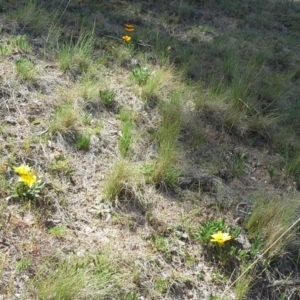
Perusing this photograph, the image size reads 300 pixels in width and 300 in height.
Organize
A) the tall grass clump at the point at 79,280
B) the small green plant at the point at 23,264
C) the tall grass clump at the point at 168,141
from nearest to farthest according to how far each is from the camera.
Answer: the tall grass clump at the point at 79,280, the small green plant at the point at 23,264, the tall grass clump at the point at 168,141

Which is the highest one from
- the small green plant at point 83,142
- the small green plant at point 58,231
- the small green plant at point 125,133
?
the small green plant at point 125,133

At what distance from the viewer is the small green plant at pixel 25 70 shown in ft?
13.5

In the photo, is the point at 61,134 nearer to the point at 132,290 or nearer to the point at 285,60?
the point at 132,290

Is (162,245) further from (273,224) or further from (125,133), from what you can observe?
(125,133)

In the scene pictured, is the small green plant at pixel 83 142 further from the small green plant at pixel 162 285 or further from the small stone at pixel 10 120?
the small green plant at pixel 162 285

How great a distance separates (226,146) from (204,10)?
3.80 metres

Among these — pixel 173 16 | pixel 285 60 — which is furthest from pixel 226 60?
pixel 173 16

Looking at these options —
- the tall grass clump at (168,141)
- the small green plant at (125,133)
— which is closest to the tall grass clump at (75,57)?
the small green plant at (125,133)

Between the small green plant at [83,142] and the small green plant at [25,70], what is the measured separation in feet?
2.72

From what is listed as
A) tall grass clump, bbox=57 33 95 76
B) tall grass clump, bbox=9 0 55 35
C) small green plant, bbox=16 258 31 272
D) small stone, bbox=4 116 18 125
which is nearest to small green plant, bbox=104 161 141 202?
small green plant, bbox=16 258 31 272

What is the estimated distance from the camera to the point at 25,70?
13.6 ft

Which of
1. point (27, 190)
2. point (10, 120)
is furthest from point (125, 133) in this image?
point (27, 190)

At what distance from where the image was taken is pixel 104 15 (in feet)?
19.6

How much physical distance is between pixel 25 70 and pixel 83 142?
3.28 ft
